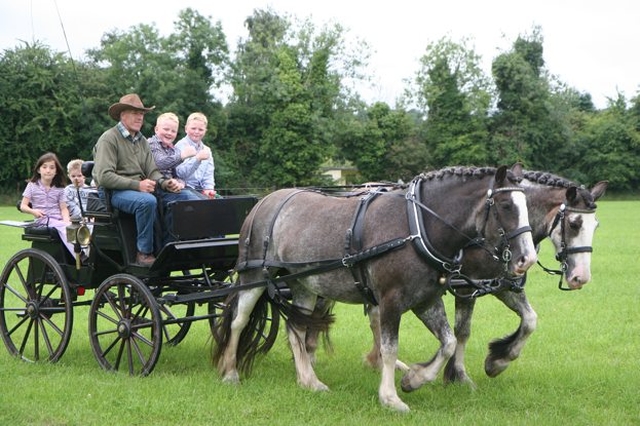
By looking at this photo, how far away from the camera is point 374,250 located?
5695 millimetres

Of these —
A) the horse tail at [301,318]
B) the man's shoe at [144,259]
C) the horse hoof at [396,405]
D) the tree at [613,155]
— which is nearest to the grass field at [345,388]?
the horse hoof at [396,405]

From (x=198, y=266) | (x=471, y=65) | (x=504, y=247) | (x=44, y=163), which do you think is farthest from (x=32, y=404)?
(x=471, y=65)

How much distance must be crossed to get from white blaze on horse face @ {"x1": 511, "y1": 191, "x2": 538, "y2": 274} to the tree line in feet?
122

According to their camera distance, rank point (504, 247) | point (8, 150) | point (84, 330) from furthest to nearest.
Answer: point (8, 150) < point (84, 330) < point (504, 247)

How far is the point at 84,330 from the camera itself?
921 cm

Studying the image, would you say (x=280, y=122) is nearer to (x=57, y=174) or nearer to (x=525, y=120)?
(x=525, y=120)

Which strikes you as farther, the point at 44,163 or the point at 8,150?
the point at 8,150

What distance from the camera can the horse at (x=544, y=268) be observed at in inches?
226

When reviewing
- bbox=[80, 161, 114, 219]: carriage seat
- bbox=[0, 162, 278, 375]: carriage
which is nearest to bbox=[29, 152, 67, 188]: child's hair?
bbox=[0, 162, 278, 375]: carriage

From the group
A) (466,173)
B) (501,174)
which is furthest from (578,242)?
(466,173)

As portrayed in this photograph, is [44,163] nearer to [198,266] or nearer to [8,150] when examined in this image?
[198,266]

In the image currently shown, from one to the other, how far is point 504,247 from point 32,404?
145 inches

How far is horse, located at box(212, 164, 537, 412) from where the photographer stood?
551cm

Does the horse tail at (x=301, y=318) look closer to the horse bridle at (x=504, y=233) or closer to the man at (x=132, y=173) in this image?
the man at (x=132, y=173)
